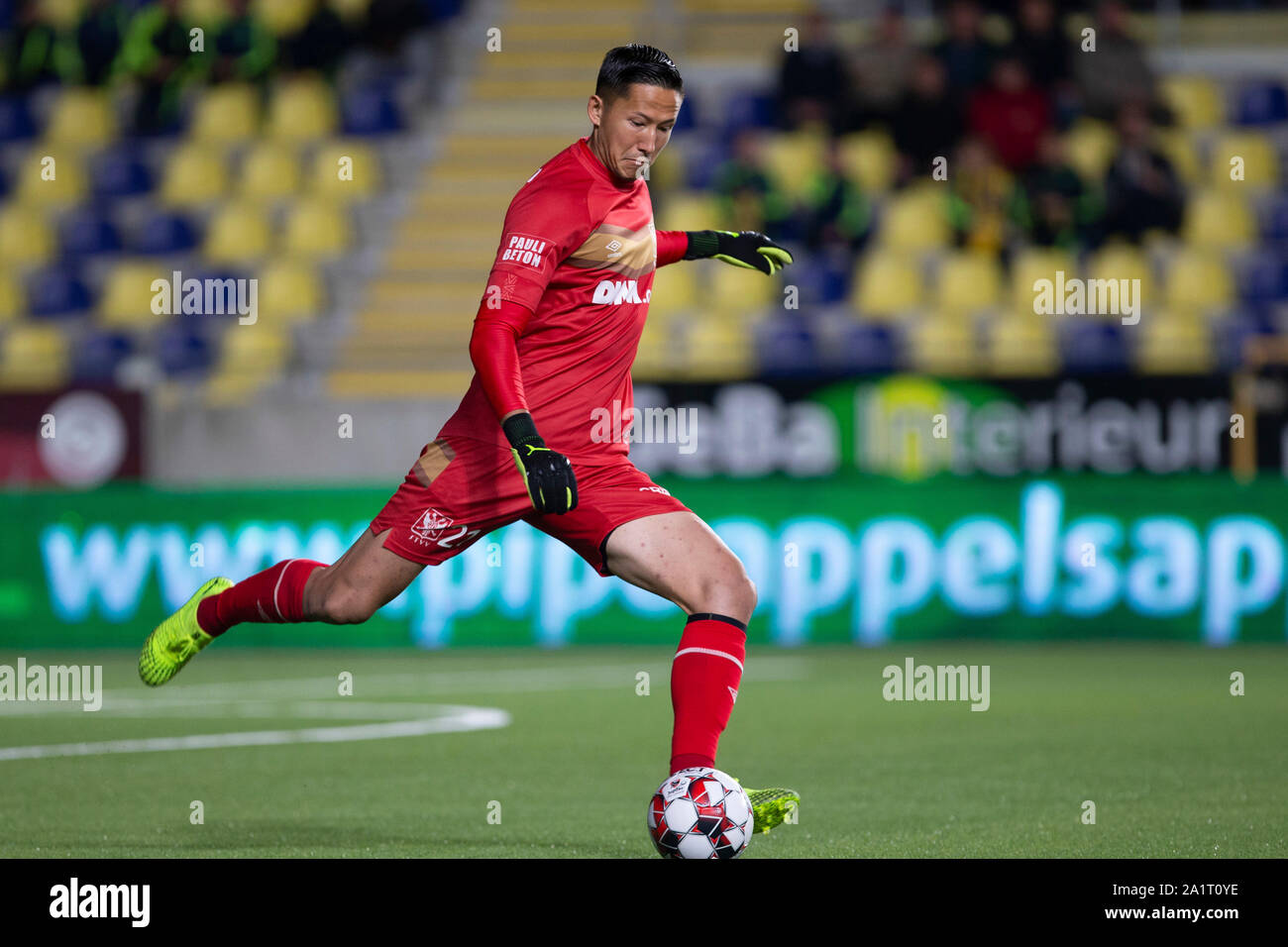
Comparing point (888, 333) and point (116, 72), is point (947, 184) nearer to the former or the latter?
point (888, 333)

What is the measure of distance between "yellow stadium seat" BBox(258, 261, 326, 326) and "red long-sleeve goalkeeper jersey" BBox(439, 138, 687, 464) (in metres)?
12.9

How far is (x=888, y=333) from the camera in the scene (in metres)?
16.4

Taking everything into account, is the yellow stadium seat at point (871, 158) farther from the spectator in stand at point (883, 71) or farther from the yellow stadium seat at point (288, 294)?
the yellow stadium seat at point (288, 294)

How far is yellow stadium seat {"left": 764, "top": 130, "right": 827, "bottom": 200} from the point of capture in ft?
61.2

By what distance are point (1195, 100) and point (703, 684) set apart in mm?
14811

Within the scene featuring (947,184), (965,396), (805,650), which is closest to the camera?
(805,650)

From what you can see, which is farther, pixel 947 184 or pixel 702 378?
pixel 947 184

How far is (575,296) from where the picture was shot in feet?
20.0

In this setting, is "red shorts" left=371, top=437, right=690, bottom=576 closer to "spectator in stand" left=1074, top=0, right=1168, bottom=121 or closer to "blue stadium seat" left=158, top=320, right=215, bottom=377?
"blue stadium seat" left=158, top=320, right=215, bottom=377

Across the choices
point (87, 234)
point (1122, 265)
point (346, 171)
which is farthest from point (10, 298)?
point (1122, 265)

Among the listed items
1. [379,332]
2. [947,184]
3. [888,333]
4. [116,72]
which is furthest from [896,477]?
[116,72]

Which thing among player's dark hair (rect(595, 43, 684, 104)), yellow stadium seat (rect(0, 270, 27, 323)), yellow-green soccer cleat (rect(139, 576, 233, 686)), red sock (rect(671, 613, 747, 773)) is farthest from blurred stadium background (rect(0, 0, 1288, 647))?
player's dark hair (rect(595, 43, 684, 104))
